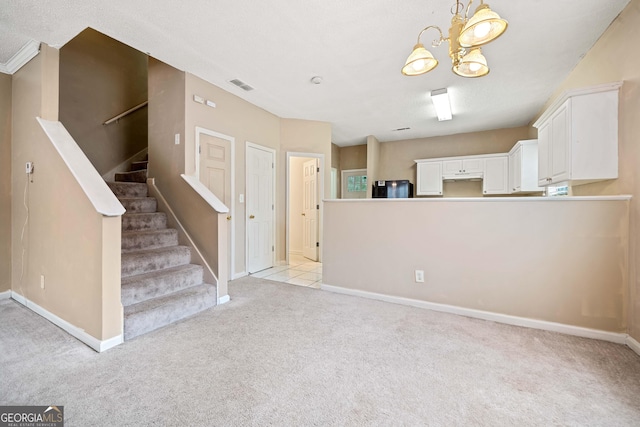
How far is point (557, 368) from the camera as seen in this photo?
1879 millimetres

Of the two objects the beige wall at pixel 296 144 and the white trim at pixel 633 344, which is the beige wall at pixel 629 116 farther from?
the beige wall at pixel 296 144

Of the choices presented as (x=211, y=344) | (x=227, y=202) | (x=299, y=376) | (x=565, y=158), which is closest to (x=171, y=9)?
(x=227, y=202)

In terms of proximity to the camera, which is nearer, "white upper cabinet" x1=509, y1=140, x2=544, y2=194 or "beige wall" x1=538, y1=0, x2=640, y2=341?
"beige wall" x1=538, y1=0, x2=640, y2=341

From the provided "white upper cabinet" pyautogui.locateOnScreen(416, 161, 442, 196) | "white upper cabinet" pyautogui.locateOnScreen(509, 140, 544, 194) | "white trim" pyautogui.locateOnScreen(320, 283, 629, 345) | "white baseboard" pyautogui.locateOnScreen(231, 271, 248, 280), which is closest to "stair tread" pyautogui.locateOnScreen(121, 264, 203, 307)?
"white baseboard" pyautogui.locateOnScreen(231, 271, 248, 280)

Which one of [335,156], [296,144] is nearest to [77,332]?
[296,144]

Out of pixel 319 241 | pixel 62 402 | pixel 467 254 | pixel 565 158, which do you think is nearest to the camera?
pixel 62 402

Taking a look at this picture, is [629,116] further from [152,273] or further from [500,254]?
[152,273]

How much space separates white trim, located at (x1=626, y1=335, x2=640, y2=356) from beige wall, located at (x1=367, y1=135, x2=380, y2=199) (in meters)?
4.77

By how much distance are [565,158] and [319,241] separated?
408 centimetres

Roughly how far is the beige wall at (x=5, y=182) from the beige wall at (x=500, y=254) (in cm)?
386

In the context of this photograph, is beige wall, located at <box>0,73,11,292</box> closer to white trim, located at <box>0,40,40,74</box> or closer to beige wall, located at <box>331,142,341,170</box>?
white trim, located at <box>0,40,40,74</box>

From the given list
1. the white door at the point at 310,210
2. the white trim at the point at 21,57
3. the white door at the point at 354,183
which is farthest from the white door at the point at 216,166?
the white door at the point at 354,183

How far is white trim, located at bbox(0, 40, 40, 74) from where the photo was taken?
2.54 metres

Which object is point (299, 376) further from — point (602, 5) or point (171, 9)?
point (602, 5)
